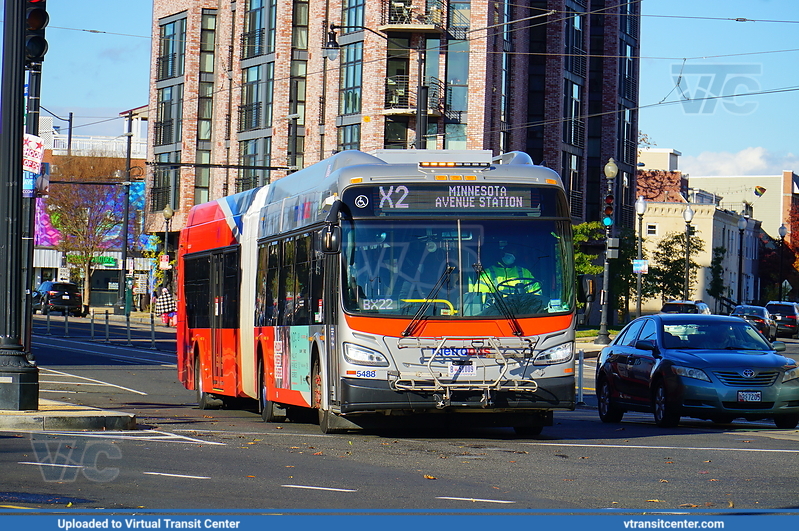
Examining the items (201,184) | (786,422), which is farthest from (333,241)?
(201,184)

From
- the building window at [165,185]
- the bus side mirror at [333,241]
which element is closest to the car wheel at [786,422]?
the bus side mirror at [333,241]

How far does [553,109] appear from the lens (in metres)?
62.6

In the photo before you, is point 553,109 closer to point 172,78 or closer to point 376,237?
point 172,78

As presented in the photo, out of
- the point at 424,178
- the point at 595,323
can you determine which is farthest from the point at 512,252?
the point at 595,323

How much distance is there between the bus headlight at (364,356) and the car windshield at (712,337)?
17.2ft

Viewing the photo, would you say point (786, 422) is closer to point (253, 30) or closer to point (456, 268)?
point (456, 268)

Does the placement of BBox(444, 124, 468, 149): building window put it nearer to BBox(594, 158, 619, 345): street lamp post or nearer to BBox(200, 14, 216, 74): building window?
BBox(594, 158, 619, 345): street lamp post

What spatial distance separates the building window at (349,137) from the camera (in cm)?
5919

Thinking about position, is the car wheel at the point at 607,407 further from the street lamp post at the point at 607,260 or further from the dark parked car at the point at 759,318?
the dark parked car at the point at 759,318

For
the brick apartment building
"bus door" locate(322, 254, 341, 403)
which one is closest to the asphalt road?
"bus door" locate(322, 254, 341, 403)

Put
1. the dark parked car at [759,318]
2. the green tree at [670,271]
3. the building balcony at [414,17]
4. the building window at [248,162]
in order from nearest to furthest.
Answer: the dark parked car at [759,318]
the building balcony at [414,17]
the green tree at [670,271]
the building window at [248,162]

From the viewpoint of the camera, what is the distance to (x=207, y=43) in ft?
232

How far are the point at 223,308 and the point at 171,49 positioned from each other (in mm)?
54991

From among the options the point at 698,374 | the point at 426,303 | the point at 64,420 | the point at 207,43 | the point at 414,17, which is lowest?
the point at 64,420
